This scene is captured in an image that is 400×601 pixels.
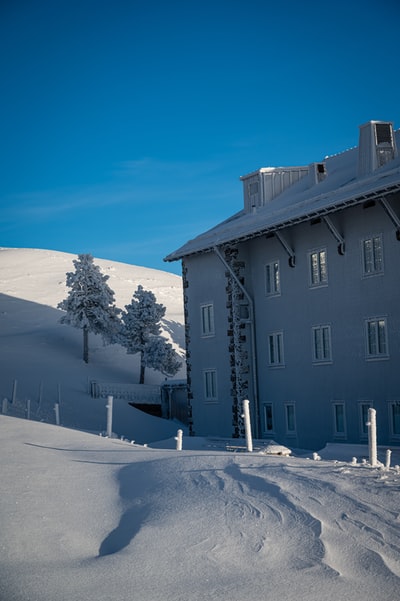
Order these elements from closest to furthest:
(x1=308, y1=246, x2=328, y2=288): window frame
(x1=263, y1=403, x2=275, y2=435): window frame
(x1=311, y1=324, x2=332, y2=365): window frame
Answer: (x1=311, y1=324, x2=332, y2=365): window frame < (x1=308, y1=246, x2=328, y2=288): window frame < (x1=263, y1=403, x2=275, y2=435): window frame

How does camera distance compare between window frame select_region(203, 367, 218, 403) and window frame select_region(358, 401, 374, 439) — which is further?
window frame select_region(203, 367, 218, 403)

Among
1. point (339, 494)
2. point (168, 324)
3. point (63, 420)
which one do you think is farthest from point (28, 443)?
point (168, 324)

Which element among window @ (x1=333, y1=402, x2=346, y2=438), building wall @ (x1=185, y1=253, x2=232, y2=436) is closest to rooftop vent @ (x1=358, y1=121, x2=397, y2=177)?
window @ (x1=333, y1=402, x2=346, y2=438)

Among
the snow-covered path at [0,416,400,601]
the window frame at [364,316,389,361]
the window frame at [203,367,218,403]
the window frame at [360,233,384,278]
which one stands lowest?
the snow-covered path at [0,416,400,601]

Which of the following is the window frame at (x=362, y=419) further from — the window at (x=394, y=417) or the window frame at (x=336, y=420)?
the window at (x=394, y=417)

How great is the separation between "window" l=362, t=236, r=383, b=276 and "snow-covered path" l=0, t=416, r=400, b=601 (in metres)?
14.2

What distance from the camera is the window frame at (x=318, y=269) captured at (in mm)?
31750

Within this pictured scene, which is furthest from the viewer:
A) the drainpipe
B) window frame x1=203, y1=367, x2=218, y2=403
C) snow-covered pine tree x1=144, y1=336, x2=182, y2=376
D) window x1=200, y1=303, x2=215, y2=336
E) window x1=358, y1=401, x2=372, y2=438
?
snow-covered pine tree x1=144, y1=336, x2=182, y2=376

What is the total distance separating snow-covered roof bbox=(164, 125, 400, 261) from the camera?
27734 mm

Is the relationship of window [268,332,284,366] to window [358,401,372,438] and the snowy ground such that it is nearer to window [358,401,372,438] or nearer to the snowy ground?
window [358,401,372,438]

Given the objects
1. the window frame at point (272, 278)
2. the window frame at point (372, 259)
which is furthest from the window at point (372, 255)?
the window frame at point (272, 278)

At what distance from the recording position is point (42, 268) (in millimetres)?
136750

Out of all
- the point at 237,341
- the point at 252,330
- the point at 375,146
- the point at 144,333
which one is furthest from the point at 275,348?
the point at 144,333

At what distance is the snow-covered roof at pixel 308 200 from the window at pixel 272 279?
5.58 feet
